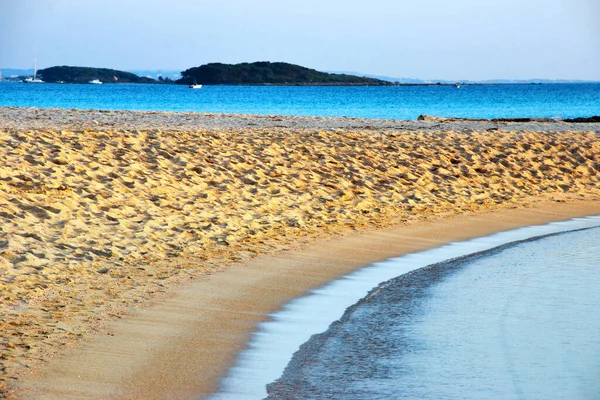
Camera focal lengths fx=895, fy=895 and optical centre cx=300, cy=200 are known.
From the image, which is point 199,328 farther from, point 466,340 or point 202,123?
point 202,123

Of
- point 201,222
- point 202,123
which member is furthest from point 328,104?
point 201,222

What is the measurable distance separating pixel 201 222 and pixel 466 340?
4319mm

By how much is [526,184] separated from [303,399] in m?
10.5

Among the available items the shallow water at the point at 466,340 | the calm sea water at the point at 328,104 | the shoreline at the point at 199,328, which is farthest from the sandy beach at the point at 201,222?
the calm sea water at the point at 328,104

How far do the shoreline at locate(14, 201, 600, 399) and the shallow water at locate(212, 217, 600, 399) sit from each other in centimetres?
10

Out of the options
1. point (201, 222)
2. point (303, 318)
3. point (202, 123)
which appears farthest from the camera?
point (202, 123)

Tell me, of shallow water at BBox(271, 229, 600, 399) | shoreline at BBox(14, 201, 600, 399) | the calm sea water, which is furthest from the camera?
the calm sea water

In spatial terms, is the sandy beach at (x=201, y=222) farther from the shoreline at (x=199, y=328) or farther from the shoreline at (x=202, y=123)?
the shoreline at (x=202, y=123)

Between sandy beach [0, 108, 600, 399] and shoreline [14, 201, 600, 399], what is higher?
sandy beach [0, 108, 600, 399]

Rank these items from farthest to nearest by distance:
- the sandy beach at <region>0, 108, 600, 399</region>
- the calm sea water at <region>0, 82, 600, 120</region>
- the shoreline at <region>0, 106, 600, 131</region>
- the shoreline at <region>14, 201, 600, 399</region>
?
the calm sea water at <region>0, 82, 600, 120</region>
the shoreline at <region>0, 106, 600, 131</region>
the sandy beach at <region>0, 108, 600, 399</region>
the shoreline at <region>14, 201, 600, 399</region>

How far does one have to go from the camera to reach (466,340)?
241 inches

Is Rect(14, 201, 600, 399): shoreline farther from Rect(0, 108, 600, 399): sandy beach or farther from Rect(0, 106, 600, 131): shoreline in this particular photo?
Rect(0, 106, 600, 131): shoreline

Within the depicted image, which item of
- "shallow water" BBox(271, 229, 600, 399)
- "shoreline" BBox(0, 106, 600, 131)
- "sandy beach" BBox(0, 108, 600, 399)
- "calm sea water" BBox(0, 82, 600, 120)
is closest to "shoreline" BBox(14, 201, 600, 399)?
"sandy beach" BBox(0, 108, 600, 399)

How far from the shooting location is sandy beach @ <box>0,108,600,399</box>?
218 inches
